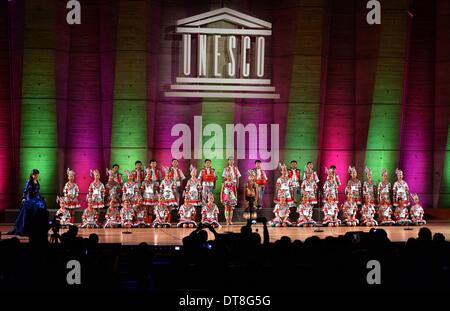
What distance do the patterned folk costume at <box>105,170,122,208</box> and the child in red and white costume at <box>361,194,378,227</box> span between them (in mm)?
6206

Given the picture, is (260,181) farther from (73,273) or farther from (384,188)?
(73,273)

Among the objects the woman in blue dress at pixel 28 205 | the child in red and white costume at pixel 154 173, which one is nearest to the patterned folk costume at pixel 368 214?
the child in red and white costume at pixel 154 173

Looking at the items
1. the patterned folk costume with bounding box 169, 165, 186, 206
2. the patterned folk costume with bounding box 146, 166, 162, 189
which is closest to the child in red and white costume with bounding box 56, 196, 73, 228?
the patterned folk costume with bounding box 146, 166, 162, 189

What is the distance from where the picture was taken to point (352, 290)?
18.0 ft

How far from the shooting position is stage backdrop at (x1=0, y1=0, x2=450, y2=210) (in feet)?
61.4

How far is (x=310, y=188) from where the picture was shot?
18.9 metres

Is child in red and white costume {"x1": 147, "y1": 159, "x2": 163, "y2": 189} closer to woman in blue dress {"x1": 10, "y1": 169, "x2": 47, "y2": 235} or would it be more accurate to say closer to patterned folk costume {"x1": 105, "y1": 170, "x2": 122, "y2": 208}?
patterned folk costume {"x1": 105, "y1": 170, "x2": 122, "y2": 208}

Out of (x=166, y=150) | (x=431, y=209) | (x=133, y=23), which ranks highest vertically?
(x=133, y=23)

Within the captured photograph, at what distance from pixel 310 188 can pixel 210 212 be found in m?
2.64

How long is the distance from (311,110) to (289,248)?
12.9m

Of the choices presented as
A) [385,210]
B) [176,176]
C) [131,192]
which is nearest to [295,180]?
[385,210]

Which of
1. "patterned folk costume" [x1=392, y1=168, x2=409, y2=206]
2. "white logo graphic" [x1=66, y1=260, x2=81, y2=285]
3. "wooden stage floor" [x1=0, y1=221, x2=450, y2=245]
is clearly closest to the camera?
"white logo graphic" [x1=66, y1=260, x2=81, y2=285]
